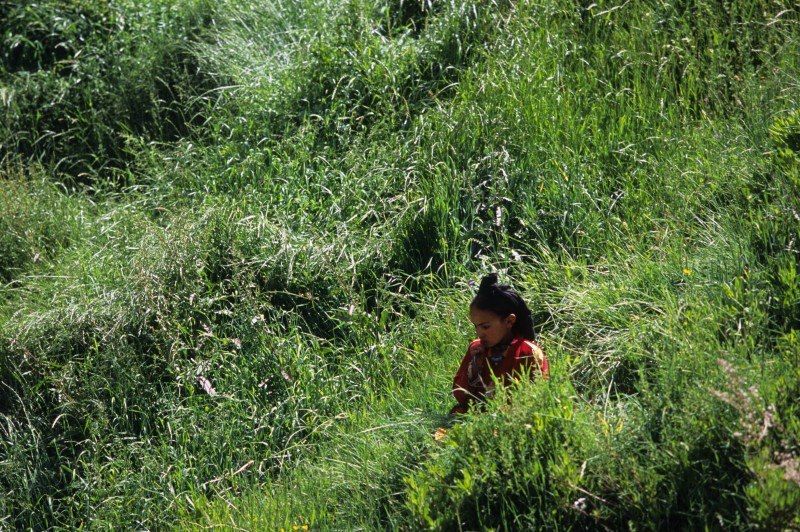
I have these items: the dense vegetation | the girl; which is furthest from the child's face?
the dense vegetation

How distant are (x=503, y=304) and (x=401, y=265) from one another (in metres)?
1.81

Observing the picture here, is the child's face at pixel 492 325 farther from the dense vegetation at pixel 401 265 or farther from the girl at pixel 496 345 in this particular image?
the dense vegetation at pixel 401 265

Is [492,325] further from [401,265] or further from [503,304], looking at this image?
[401,265]

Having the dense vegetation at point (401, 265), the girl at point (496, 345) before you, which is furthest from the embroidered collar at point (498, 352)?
the dense vegetation at point (401, 265)

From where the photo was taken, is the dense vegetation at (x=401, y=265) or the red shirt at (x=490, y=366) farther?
the red shirt at (x=490, y=366)

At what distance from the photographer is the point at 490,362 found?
480 cm

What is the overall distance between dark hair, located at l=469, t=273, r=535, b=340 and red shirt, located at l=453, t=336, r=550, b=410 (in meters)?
0.05

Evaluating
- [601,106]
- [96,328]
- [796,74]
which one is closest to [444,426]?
[96,328]

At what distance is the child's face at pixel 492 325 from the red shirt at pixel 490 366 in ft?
0.21

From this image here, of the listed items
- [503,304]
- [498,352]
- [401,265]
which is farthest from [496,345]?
[401,265]

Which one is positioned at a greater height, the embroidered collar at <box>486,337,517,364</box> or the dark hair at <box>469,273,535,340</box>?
the dark hair at <box>469,273,535,340</box>

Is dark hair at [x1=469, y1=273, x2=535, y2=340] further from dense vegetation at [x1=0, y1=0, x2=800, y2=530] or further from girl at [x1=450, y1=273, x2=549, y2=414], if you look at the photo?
dense vegetation at [x1=0, y1=0, x2=800, y2=530]

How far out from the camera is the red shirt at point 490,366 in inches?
185

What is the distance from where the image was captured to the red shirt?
4.69 m
